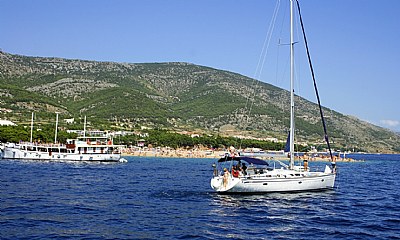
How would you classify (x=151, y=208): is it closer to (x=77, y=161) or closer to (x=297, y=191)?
(x=297, y=191)

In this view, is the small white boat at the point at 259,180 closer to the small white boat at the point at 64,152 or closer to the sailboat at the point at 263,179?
the sailboat at the point at 263,179

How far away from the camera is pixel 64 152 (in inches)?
4350

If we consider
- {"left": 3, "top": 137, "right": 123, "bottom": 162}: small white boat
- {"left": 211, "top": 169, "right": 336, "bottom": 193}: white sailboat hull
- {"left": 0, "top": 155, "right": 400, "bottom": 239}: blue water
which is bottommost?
{"left": 0, "top": 155, "right": 400, "bottom": 239}: blue water

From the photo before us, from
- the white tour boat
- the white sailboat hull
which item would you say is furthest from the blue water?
the white tour boat

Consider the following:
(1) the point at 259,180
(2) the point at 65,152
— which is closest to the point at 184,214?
(1) the point at 259,180

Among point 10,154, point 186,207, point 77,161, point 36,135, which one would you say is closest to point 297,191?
point 186,207

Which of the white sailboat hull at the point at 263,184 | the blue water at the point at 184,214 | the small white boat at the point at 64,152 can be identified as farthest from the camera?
the small white boat at the point at 64,152

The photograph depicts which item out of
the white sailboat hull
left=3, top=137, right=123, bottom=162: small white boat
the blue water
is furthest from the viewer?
left=3, top=137, right=123, bottom=162: small white boat

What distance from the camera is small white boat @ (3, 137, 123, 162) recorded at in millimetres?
107812

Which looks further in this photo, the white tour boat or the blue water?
the white tour boat

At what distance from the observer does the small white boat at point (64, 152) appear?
108m

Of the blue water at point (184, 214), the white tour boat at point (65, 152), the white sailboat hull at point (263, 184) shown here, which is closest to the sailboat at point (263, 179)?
the white sailboat hull at point (263, 184)

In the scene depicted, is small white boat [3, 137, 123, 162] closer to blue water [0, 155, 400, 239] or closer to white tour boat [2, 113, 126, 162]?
white tour boat [2, 113, 126, 162]

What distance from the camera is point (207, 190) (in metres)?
48.7
